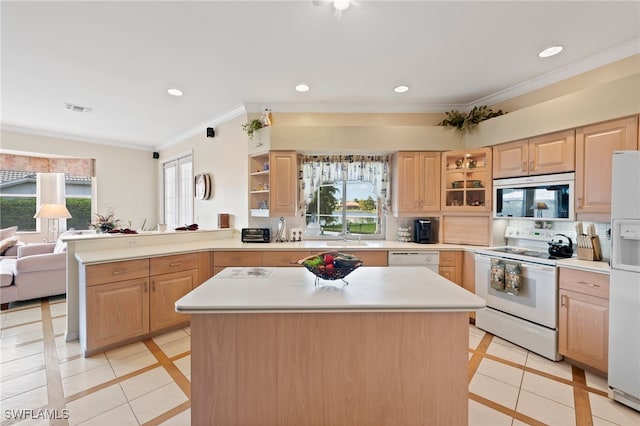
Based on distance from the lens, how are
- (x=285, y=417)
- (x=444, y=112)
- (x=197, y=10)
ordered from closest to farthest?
(x=285, y=417), (x=197, y=10), (x=444, y=112)

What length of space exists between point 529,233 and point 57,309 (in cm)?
599

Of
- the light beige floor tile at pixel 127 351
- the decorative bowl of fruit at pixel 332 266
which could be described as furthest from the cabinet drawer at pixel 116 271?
the decorative bowl of fruit at pixel 332 266

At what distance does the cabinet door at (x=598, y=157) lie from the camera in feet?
7.43

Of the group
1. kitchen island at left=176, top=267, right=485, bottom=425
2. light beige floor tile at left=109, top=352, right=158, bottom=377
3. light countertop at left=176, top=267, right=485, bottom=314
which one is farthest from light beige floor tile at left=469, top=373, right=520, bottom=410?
light beige floor tile at left=109, top=352, right=158, bottom=377

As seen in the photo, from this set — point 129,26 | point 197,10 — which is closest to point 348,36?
point 197,10

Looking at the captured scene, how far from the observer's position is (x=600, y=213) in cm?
239

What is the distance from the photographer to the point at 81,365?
2.32m

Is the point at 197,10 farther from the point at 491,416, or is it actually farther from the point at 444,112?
the point at 491,416

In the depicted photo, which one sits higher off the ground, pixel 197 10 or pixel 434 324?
pixel 197 10

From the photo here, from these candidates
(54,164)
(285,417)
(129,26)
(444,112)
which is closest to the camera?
(285,417)

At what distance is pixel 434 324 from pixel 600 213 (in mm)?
2214

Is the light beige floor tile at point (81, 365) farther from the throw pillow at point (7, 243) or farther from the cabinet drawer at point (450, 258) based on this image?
the throw pillow at point (7, 243)

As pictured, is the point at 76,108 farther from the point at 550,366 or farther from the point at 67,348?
the point at 550,366

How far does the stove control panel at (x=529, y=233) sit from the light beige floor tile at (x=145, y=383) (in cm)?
383
